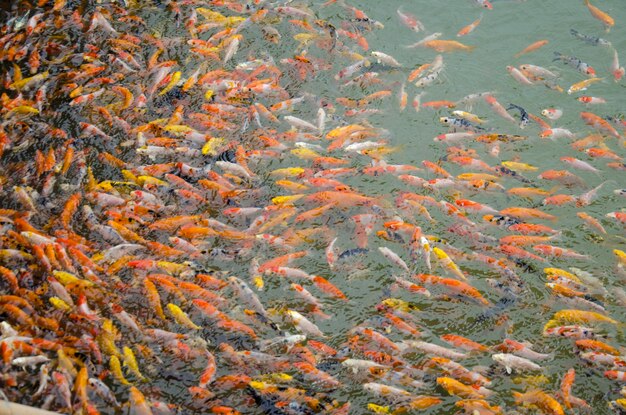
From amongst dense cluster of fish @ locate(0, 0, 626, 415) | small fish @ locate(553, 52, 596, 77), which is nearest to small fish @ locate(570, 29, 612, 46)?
dense cluster of fish @ locate(0, 0, 626, 415)

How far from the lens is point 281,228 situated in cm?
694

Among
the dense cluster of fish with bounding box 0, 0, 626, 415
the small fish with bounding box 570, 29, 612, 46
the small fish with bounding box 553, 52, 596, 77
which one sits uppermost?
the small fish with bounding box 570, 29, 612, 46

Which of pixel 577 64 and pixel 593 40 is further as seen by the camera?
pixel 593 40

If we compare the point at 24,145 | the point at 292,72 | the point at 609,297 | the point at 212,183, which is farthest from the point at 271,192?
the point at 609,297

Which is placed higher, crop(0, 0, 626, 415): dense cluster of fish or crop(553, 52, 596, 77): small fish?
crop(553, 52, 596, 77): small fish

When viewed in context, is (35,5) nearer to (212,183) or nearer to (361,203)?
(212,183)

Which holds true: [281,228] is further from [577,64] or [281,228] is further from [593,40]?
[593,40]

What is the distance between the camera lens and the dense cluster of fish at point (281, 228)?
18.3 feet

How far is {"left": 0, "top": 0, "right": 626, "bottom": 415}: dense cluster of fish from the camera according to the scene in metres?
5.59

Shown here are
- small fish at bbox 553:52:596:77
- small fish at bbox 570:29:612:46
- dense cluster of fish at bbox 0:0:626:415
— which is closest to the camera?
dense cluster of fish at bbox 0:0:626:415

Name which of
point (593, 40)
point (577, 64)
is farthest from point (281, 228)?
point (593, 40)

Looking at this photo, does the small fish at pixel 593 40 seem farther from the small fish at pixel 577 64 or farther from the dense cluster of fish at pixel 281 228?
the small fish at pixel 577 64

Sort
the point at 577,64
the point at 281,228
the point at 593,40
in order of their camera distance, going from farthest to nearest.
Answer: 1. the point at 593,40
2. the point at 577,64
3. the point at 281,228

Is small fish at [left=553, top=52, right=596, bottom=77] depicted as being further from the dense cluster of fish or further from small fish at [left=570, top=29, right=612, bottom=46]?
small fish at [left=570, top=29, right=612, bottom=46]
